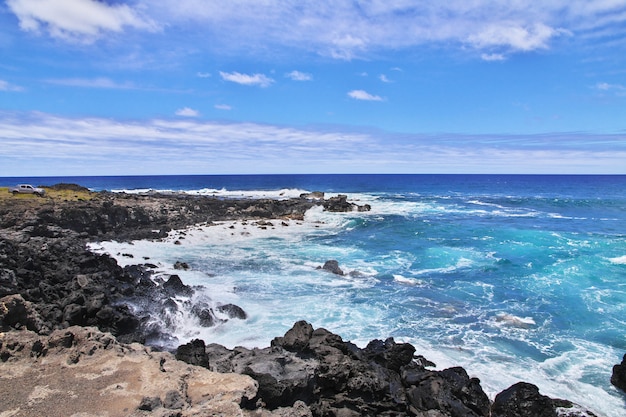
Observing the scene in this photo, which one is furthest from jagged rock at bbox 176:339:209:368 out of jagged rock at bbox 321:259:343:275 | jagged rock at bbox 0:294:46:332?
jagged rock at bbox 321:259:343:275

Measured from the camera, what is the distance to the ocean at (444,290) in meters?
15.2

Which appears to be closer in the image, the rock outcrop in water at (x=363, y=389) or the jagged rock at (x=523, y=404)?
the rock outcrop in water at (x=363, y=389)

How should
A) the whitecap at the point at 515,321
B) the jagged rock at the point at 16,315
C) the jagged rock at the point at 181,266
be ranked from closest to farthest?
the jagged rock at the point at 16,315
the whitecap at the point at 515,321
the jagged rock at the point at 181,266

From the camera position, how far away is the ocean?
597 inches

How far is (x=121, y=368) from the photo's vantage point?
9766 millimetres

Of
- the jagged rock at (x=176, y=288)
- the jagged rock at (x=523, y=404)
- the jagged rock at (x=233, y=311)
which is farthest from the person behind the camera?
the jagged rock at (x=176, y=288)

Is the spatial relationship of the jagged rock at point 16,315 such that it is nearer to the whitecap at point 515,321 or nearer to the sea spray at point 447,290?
the sea spray at point 447,290

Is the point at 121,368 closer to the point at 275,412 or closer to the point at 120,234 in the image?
the point at 275,412

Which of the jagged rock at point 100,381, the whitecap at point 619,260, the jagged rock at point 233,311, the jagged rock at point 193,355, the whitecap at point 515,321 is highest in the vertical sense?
the jagged rock at point 100,381

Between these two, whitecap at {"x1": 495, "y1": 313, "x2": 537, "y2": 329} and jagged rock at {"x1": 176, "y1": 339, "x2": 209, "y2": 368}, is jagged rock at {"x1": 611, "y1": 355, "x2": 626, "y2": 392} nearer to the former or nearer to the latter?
whitecap at {"x1": 495, "y1": 313, "x2": 537, "y2": 329}

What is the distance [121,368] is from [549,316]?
18.3 metres

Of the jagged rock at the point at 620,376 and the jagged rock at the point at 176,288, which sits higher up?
the jagged rock at the point at 176,288

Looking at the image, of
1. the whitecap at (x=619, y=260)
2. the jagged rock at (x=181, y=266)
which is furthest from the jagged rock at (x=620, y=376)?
the jagged rock at (x=181, y=266)

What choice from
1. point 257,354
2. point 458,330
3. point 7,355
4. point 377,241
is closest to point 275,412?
point 257,354
